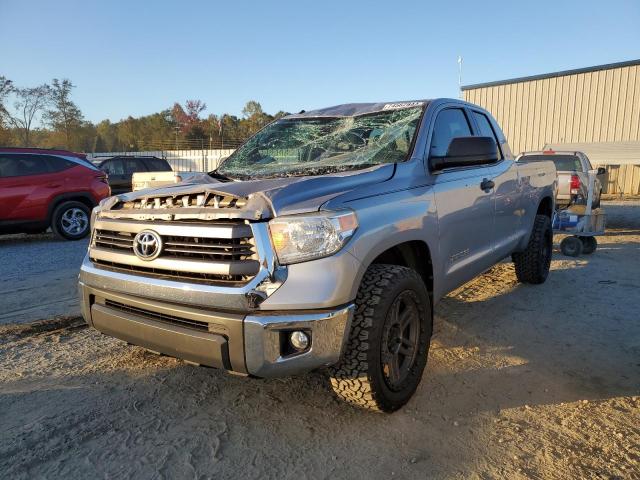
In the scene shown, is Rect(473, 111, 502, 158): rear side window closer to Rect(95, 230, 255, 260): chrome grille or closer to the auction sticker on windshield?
the auction sticker on windshield

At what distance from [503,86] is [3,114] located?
40148mm

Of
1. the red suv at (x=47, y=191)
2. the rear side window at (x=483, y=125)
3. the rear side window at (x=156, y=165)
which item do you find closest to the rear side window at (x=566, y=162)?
the rear side window at (x=483, y=125)

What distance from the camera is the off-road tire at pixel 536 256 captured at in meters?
5.33

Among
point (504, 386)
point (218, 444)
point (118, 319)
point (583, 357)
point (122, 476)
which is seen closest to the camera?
point (122, 476)

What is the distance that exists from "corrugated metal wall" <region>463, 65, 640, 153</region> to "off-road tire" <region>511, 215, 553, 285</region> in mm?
17075

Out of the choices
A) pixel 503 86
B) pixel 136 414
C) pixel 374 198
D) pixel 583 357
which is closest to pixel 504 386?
pixel 583 357

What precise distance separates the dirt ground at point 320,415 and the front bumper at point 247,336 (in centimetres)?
46

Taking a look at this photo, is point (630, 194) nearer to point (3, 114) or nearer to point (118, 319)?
point (118, 319)

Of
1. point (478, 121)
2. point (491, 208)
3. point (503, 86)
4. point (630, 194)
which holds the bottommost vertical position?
point (630, 194)

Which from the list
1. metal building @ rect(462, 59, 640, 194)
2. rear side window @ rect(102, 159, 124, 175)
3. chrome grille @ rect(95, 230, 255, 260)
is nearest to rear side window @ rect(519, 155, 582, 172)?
metal building @ rect(462, 59, 640, 194)

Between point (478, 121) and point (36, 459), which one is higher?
point (478, 121)

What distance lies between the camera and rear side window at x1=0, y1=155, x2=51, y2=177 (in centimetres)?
831

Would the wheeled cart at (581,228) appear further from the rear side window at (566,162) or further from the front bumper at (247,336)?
the front bumper at (247,336)

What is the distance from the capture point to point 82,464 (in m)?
2.25
